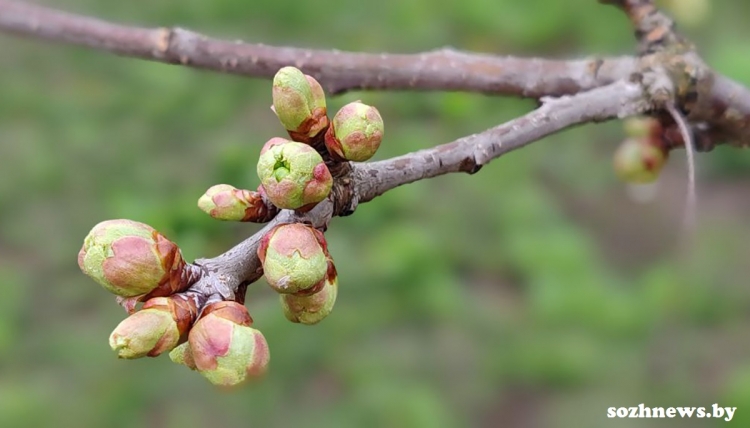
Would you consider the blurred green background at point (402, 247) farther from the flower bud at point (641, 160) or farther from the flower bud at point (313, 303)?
the flower bud at point (313, 303)

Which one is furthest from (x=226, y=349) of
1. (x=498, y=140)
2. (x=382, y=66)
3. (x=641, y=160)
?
(x=641, y=160)

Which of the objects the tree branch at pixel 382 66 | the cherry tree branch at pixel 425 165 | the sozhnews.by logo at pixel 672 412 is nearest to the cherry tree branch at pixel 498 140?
the cherry tree branch at pixel 425 165

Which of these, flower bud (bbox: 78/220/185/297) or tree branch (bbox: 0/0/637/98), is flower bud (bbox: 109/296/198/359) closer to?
flower bud (bbox: 78/220/185/297)

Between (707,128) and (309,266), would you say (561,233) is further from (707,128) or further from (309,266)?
(309,266)

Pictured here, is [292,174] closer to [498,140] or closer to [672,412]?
[498,140]

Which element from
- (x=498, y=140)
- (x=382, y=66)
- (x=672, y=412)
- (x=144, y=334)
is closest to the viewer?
(x=144, y=334)

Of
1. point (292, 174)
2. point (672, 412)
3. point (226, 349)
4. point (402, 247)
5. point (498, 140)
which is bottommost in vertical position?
point (226, 349)

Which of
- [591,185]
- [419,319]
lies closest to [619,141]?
[591,185]

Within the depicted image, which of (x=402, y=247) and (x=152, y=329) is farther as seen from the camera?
(x=402, y=247)
